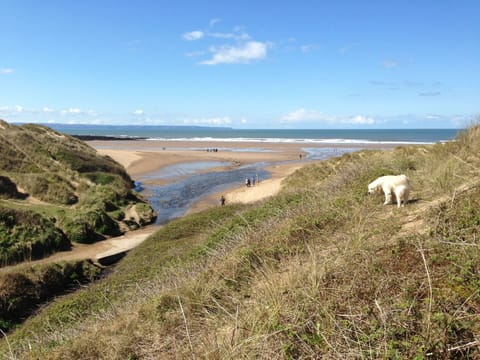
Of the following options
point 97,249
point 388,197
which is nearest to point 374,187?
point 388,197

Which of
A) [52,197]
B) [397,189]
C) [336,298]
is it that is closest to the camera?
[336,298]

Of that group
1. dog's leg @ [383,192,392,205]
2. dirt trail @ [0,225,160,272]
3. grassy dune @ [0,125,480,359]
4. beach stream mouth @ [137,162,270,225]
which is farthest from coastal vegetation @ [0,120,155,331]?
dog's leg @ [383,192,392,205]

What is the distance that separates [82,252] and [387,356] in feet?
57.7

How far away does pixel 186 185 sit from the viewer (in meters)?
38.4

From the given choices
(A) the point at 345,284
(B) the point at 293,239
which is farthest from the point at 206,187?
(A) the point at 345,284

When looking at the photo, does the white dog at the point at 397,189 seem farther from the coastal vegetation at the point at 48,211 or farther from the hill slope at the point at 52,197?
the hill slope at the point at 52,197

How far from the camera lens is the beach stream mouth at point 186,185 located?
29500 millimetres

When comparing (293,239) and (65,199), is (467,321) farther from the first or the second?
(65,199)

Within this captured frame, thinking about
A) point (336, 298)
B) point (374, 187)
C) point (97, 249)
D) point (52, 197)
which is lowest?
point (97, 249)

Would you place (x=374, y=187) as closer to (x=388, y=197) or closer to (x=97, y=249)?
(x=388, y=197)

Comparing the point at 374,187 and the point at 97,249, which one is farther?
the point at 97,249

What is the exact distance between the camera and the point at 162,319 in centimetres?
477

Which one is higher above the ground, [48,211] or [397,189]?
[397,189]

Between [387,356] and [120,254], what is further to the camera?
[120,254]
